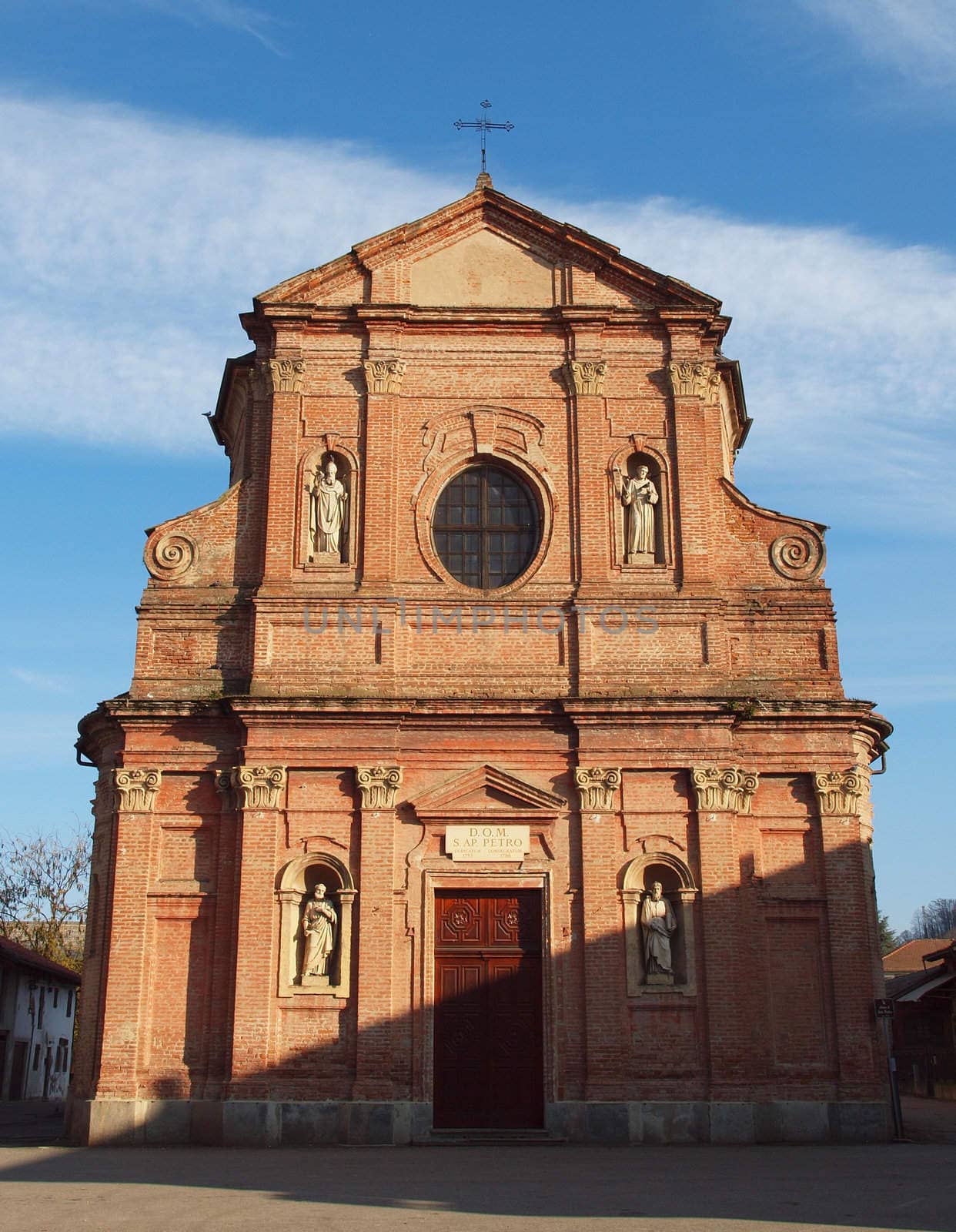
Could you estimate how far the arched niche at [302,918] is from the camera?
17.0m

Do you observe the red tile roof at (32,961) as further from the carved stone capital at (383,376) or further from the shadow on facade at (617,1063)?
the carved stone capital at (383,376)

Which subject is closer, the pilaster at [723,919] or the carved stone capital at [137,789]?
the pilaster at [723,919]

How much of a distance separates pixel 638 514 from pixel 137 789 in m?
7.80

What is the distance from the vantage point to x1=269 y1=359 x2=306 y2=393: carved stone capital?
765 inches

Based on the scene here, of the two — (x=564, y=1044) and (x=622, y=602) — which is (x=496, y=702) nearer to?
(x=622, y=602)

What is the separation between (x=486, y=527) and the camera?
63.5ft

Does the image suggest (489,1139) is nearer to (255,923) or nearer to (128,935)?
(255,923)

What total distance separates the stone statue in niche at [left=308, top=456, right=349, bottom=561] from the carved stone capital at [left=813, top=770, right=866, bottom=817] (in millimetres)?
7251

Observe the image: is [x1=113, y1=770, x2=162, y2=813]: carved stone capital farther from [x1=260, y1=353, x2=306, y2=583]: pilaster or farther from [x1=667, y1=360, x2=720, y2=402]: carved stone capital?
[x1=667, y1=360, x2=720, y2=402]: carved stone capital

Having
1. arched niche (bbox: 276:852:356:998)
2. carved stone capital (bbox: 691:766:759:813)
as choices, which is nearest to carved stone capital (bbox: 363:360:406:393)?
arched niche (bbox: 276:852:356:998)

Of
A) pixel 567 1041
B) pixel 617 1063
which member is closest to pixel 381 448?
pixel 567 1041

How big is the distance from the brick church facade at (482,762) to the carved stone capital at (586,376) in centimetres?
5

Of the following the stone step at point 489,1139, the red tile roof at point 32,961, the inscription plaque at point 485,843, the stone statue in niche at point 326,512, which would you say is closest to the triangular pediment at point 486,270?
the stone statue in niche at point 326,512

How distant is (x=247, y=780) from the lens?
17.6 meters
